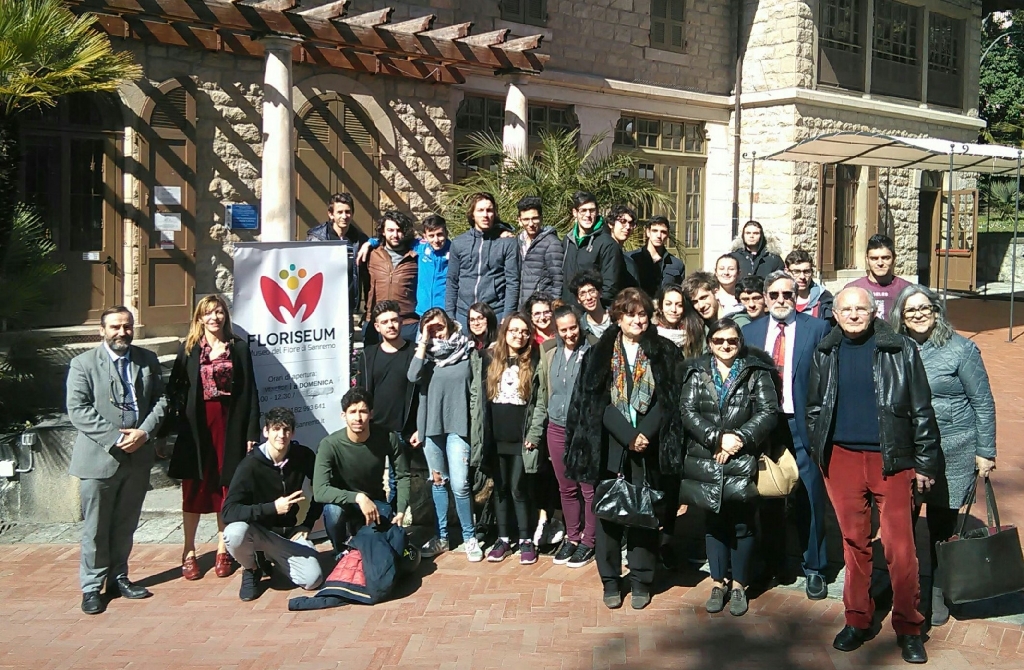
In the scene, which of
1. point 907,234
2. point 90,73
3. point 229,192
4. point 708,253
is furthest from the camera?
point 907,234

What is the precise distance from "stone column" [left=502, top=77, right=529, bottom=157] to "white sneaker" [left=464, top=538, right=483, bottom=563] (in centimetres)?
786

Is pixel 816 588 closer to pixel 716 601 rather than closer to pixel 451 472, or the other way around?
pixel 716 601

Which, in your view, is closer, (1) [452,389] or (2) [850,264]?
(1) [452,389]

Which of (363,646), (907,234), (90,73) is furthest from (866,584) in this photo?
(907,234)

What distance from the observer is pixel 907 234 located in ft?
69.3

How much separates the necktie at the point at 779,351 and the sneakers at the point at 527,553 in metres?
1.88

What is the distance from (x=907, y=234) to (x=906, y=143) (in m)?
8.25

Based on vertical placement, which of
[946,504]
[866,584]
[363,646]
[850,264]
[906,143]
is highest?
[906,143]

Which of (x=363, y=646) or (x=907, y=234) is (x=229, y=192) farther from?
(x=907, y=234)

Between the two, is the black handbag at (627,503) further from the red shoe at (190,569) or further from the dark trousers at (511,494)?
the red shoe at (190,569)

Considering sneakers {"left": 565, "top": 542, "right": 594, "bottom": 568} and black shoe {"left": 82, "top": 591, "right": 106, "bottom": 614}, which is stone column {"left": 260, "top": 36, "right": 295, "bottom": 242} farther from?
sneakers {"left": 565, "top": 542, "right": 594, "bottom": 568}

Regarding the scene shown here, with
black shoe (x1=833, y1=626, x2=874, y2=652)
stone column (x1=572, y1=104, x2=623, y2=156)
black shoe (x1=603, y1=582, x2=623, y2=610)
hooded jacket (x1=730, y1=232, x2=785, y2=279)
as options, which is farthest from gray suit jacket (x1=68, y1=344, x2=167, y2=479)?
stone column (x1=572, y1=104, x2=623, y2=156)

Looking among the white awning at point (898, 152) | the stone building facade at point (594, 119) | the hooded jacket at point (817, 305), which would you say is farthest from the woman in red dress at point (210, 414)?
the white awning at point (898, 152)

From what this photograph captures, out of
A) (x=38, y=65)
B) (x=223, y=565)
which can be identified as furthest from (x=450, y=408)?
(x=38, y=65)
